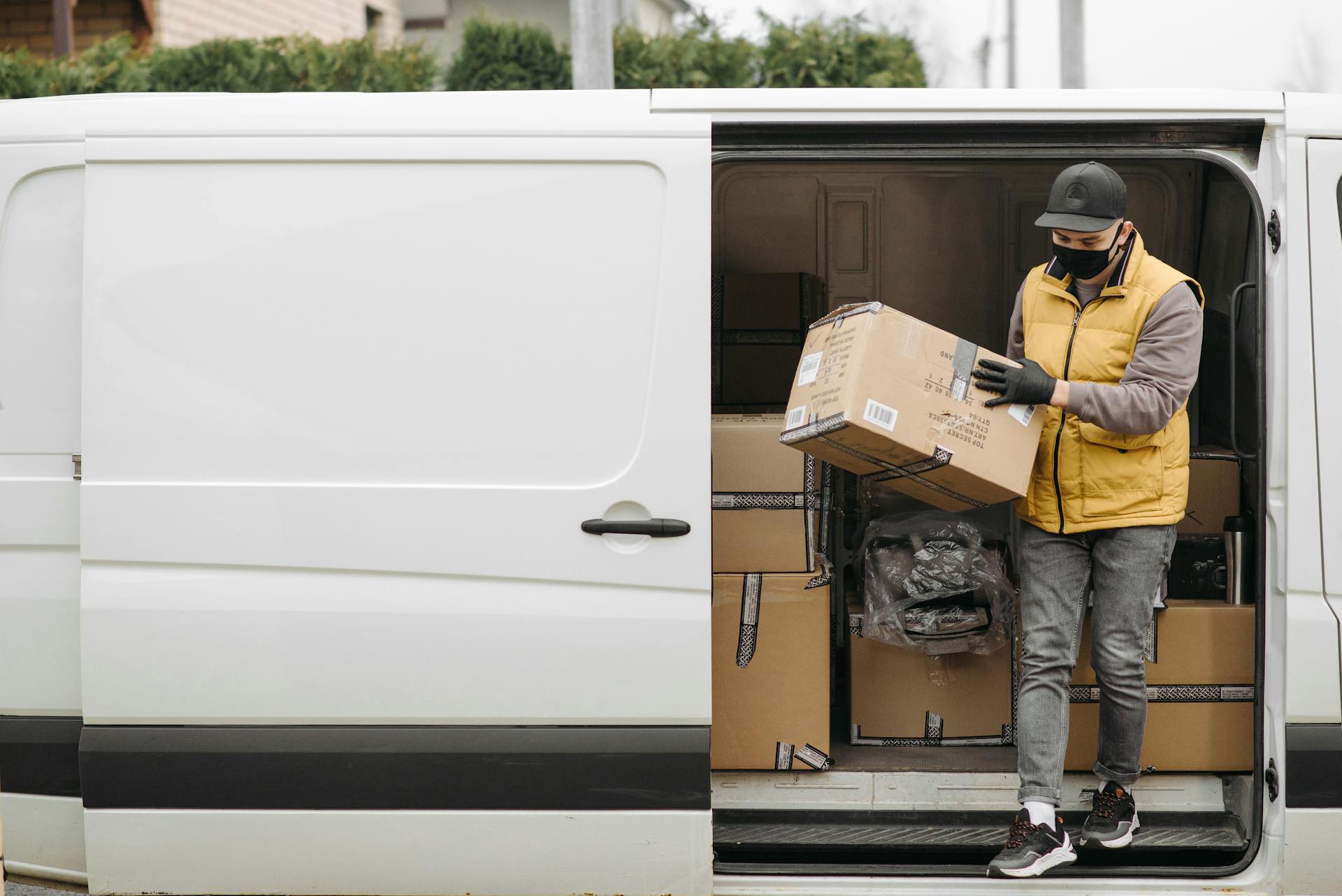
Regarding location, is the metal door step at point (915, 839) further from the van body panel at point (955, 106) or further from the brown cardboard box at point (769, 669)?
the van body panel at point (955, 106)

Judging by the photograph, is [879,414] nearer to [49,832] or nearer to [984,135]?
[984,135]

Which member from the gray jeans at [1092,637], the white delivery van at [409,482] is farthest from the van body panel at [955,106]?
the gray jeans at [1092,637]

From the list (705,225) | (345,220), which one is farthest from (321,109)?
(705,225)

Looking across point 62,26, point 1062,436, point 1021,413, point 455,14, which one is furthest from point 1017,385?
point 455,14

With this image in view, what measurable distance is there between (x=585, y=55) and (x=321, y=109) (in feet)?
13.2

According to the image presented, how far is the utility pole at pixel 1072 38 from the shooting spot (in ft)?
27.6

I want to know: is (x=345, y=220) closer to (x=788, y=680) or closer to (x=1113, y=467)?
(x=788, y=680)

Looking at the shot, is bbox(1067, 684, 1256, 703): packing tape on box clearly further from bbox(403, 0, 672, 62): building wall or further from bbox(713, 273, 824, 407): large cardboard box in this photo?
bbox(403, 0, 672, 62): building wall

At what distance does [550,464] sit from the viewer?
2.39m

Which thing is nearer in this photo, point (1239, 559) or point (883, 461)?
point (883, 461)

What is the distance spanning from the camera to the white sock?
2607 mm

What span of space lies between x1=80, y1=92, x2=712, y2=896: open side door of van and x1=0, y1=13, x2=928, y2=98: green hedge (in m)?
5.52

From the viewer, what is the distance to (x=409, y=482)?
239cm

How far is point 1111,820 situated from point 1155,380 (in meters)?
1.05
